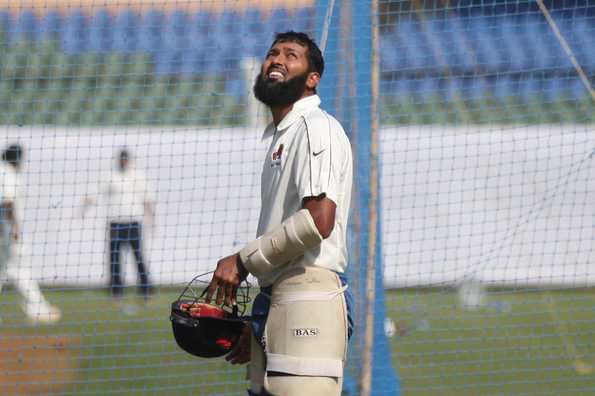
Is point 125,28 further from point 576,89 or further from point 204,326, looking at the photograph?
point 204,326

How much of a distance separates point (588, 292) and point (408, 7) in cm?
474

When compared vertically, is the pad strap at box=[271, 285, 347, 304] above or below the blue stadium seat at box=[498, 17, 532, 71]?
below

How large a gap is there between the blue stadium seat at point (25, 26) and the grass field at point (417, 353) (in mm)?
2141

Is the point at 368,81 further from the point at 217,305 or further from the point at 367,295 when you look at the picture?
the point at 217,305

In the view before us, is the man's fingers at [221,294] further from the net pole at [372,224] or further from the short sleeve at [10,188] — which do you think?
the short sleeve at [10,188]

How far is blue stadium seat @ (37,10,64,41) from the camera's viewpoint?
26.4 feet

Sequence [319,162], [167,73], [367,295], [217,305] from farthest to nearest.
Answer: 1. [167,73]
2. [367,295]
3. [217,305]
4. [319,162]

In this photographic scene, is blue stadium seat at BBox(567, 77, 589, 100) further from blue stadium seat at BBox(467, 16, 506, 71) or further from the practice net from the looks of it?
blue stadium seat at BBox(467, 16, 506, 71)

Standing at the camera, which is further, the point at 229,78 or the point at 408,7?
the point at 229,78

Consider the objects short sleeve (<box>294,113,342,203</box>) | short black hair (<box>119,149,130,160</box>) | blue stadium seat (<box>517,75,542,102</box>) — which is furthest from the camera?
short black hair (<box>119,149,130,160</box>)

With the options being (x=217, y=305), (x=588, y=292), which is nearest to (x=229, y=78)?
(x=588, y=292)

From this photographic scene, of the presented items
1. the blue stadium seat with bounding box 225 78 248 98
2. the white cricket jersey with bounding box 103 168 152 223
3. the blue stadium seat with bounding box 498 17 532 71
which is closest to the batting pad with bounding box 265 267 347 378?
the blue stadium seat with bounding box 498 17 532 71

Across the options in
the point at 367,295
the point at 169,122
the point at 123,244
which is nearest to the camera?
the point at 367,295

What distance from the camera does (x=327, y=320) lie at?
403cm
